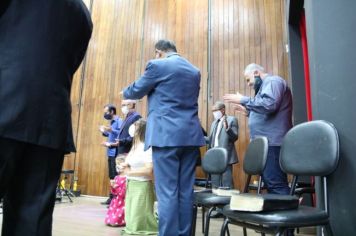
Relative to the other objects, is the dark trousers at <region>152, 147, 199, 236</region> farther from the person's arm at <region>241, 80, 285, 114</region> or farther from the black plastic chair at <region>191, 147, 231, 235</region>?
the person's arm at <region>241, 80, 285, 114</region>

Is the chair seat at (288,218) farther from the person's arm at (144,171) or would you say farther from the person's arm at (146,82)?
the person's arm at (144,171)

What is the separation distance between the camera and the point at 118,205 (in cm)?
310

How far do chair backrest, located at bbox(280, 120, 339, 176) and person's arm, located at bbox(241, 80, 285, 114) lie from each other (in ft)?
2.37

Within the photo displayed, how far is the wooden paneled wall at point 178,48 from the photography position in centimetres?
460

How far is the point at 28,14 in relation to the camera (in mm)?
977

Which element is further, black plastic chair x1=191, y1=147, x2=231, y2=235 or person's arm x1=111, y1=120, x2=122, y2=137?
person's arm x1=111, y1=120, x2=122, y2=137

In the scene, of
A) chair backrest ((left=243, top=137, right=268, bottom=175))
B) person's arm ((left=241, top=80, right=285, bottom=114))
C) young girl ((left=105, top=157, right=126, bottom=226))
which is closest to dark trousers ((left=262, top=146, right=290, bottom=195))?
chair backrest ((left=243, top=137, right=268, bottom=175))

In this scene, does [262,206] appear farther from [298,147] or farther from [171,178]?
[171,178]

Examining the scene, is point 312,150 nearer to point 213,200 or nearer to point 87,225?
point 213,200

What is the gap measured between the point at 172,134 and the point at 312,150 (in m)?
0.80

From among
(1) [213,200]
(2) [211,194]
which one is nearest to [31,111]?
(1) [213,200]

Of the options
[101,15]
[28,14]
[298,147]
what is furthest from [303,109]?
[101,15]

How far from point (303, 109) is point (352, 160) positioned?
6.65 ft

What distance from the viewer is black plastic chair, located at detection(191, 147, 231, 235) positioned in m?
1.84
